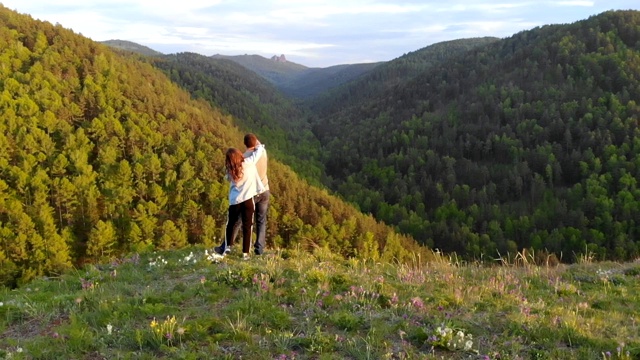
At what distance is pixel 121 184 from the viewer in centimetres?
7412

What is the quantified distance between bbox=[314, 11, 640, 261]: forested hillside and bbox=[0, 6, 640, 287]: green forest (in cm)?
52

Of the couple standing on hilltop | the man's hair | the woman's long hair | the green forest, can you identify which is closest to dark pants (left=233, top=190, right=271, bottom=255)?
the couple standing on hilltop

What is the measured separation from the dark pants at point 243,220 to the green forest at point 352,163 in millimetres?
25316

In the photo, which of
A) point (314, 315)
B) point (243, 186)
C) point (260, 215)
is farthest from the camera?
point (260, 215)

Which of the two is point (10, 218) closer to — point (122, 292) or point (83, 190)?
point (83, 190)

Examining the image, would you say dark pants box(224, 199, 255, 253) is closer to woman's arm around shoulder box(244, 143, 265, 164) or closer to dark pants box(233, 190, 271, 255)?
dark pants box(233, 190, 271, 255)

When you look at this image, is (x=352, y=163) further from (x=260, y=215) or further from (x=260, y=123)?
(x=260, y=215)

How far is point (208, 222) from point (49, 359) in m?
65.9

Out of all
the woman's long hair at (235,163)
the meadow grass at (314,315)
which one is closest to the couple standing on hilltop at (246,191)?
the woman's long hair at (235,163)

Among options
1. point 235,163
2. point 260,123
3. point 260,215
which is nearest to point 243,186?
point 235,163

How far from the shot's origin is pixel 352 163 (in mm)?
136875

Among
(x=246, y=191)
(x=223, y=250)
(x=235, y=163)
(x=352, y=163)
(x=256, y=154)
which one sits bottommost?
(x=352, y=163)

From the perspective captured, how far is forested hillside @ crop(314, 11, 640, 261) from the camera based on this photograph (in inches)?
3465

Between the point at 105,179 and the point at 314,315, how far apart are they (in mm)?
77661
